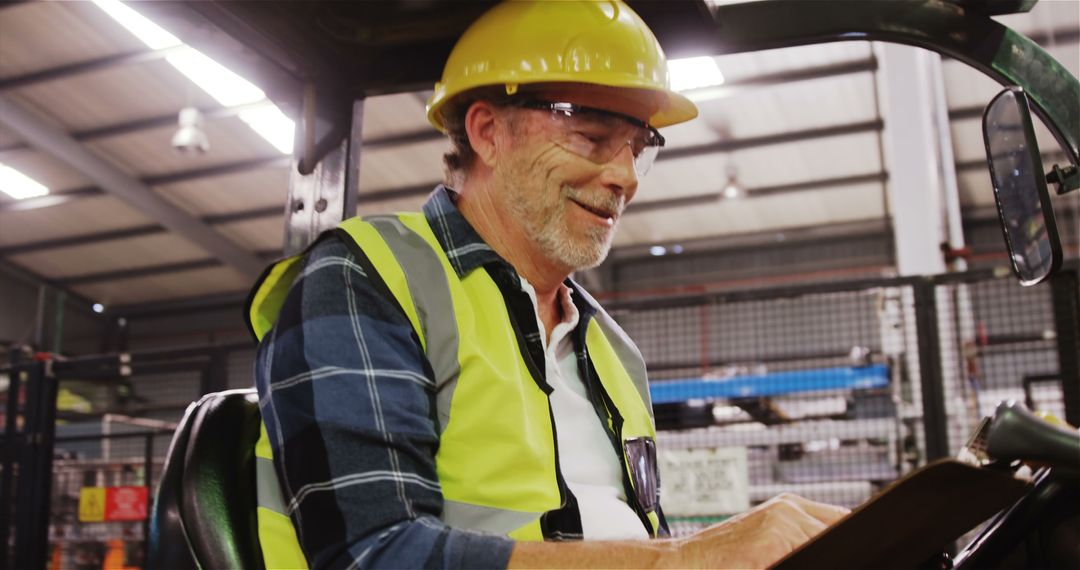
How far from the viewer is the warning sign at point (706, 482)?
541 centimetres

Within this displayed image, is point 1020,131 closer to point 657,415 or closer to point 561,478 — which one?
point 561,478

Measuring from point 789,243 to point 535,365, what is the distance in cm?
1660

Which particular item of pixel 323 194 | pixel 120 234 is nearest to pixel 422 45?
pixel 323 194

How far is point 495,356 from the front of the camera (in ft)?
6.20

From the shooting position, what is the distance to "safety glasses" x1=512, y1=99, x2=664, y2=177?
2.18 m

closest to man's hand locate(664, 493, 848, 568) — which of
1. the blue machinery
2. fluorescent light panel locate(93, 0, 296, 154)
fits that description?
the blue machinery

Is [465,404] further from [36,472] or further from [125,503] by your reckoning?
[36,472]

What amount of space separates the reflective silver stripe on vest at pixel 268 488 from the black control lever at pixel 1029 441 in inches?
41.5

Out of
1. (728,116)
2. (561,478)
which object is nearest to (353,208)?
(561,478)

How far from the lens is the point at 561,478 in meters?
1.89

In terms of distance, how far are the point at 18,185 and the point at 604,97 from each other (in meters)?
16.4

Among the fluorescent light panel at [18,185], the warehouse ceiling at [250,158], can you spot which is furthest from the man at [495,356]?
the fluorescent light panel at [18,185]

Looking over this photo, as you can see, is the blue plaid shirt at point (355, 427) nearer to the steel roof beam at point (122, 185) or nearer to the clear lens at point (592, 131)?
the clear lens at point (592, 131)

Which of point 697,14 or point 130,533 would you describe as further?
point 130,533
